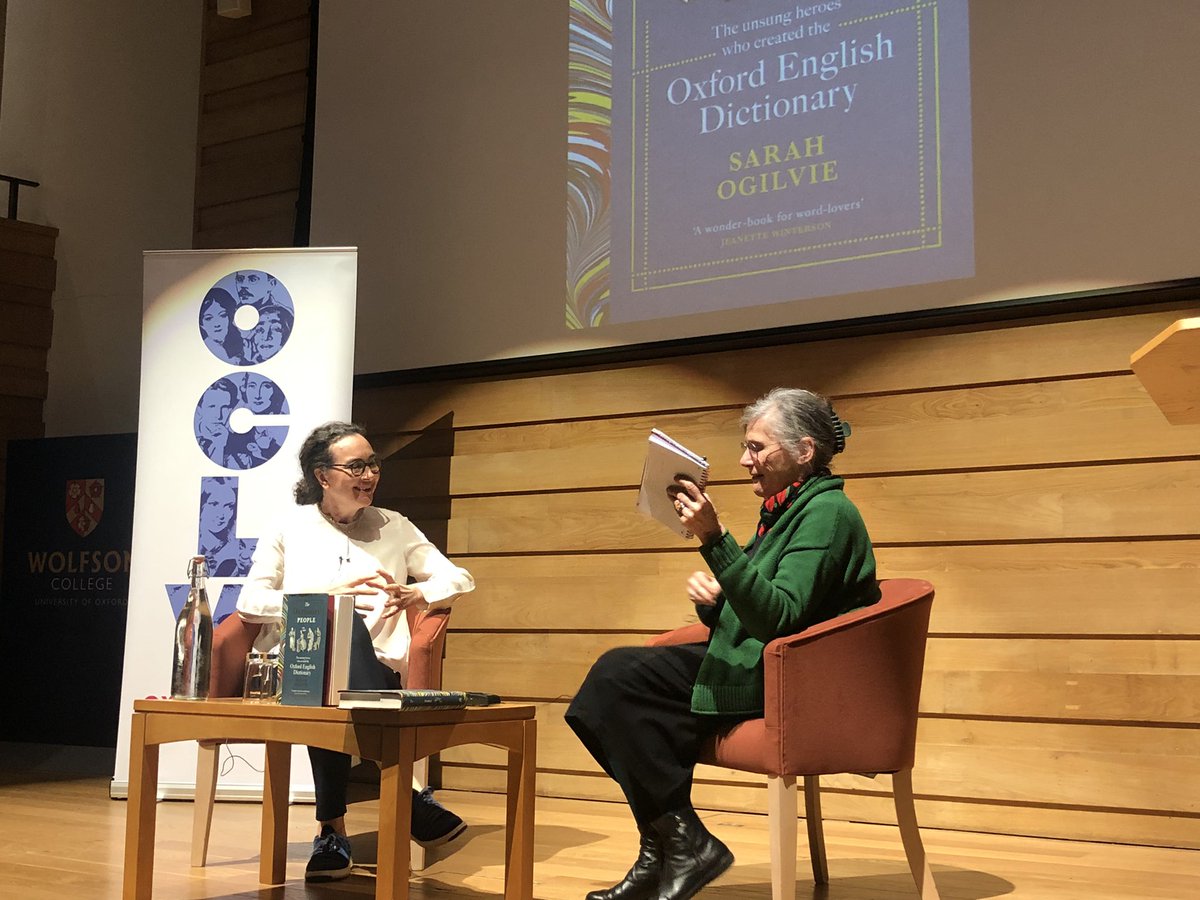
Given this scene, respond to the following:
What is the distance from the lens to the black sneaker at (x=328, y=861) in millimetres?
2799

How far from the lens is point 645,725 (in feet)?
7.94

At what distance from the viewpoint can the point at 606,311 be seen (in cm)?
440

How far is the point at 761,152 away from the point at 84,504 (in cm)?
355

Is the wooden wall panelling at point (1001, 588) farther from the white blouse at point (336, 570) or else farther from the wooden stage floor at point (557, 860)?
the white blouse at point (336, 570)

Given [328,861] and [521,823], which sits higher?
[521,823]

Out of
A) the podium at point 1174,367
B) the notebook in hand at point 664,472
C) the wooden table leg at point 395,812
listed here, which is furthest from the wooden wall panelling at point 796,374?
the wooden table leg at point 395,812

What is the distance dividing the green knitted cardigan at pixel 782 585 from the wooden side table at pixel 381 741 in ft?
1.31

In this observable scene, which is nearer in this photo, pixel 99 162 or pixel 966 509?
pixel 966 509

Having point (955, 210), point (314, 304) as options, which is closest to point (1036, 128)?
point (955, 210)

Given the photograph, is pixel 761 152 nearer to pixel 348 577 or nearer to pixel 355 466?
pixel 355 466

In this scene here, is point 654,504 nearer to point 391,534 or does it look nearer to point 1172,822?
point 391,534

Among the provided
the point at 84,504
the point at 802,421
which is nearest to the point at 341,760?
the point at 802,421

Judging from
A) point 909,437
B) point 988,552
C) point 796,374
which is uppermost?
point 796,374

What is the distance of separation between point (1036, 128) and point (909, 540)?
4.28 feet
